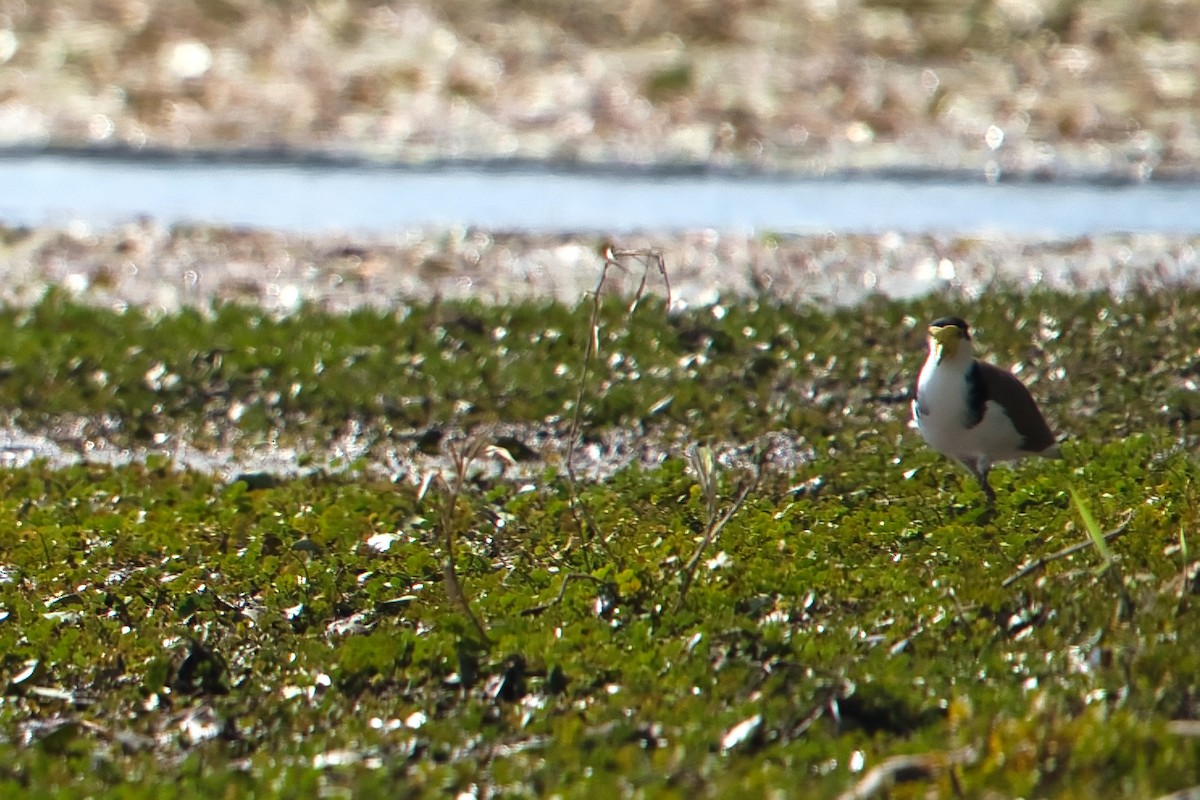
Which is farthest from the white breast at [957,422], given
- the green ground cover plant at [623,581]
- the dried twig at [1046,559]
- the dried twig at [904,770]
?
the dried twig at [904,770]

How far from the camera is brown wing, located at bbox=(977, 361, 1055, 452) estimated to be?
798 centimetres

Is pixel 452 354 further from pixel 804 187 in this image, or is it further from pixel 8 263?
pixel 804 187

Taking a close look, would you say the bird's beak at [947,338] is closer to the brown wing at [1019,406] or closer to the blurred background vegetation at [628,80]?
the brown wing at [1019,406]

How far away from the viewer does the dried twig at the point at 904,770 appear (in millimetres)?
5305

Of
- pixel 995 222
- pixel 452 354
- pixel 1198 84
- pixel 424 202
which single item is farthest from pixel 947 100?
pixel 452 354

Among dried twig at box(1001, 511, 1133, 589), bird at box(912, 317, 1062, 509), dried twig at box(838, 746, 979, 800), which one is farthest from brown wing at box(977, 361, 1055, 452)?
dried twig at box(838, 746, 979, 800)

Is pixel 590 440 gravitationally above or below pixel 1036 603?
below

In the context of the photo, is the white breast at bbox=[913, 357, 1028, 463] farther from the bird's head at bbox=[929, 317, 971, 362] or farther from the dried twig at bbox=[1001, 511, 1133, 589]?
the dried twig at bbox=[1001, 511, 1133, 589]

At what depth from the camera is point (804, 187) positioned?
16281 mm

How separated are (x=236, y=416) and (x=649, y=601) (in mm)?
4474

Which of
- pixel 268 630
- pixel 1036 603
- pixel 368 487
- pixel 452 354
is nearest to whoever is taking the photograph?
pixel 1036 603

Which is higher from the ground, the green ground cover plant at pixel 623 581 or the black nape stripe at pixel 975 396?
the black nape stripe at pixel 975 396

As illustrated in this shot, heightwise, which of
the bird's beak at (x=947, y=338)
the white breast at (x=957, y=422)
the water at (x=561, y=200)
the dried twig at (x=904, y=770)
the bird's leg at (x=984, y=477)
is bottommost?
the water at (x=561, y=200)

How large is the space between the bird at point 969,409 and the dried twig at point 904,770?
106 inches
